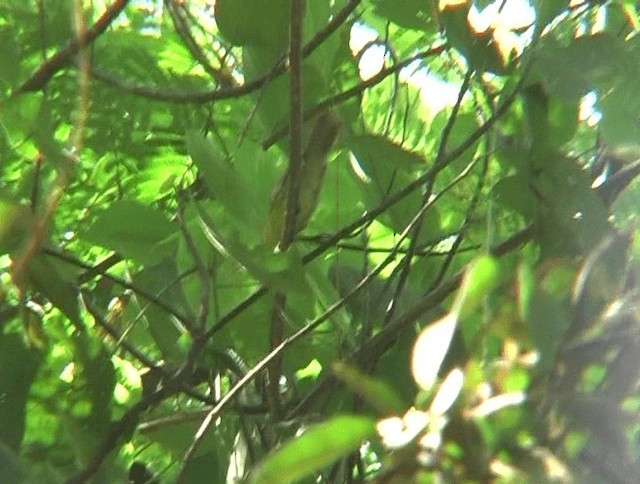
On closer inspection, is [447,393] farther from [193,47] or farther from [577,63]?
[193,47]

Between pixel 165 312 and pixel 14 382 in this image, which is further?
pixel 165 312

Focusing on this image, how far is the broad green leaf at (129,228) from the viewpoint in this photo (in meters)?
0.56

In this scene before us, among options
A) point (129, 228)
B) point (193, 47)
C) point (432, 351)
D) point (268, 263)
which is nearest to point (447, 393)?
point (432, 351)

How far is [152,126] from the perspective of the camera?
0.64m

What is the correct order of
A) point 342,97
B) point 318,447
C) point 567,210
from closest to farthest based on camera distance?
point 318,447 → point 567,210 → point 342,97

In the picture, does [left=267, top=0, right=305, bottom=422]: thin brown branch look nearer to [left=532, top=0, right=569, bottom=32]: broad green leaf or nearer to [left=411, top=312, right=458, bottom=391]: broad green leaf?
[left=532, top=0, right=569, bottom=32]: broad green leaf

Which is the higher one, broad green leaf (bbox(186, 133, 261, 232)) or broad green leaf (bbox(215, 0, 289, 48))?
broad green leaf (bbox(215, 0, 289, 48))

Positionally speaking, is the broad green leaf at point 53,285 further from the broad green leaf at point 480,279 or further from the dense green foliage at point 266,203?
the broad green leaf at point 480,279

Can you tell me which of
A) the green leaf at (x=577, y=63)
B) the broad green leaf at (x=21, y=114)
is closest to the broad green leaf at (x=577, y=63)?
the green leaf at (x=577, y=63)

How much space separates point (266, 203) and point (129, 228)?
80 mm

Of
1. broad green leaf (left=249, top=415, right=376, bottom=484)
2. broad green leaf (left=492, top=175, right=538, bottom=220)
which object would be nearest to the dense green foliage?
broad green leaf (left=492, top=175, right=538, bottom=220)

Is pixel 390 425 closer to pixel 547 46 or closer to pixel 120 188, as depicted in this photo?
pixel 547 46

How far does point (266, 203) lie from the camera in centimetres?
52

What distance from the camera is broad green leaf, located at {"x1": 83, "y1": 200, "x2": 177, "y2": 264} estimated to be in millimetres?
557
